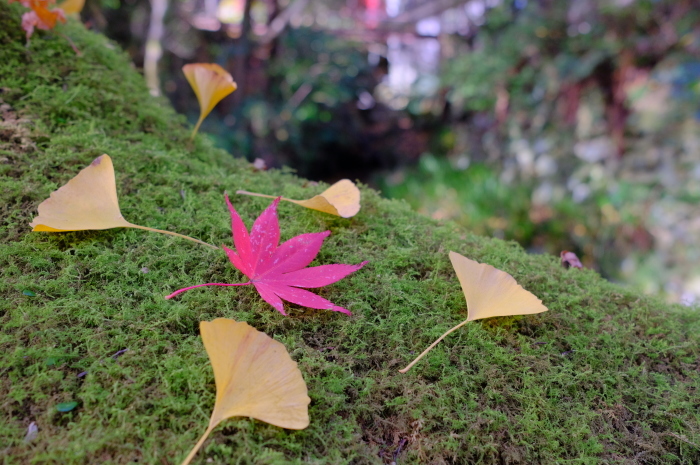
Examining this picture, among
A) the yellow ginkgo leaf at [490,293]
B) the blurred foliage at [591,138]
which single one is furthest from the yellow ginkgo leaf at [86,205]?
the blurred foliage at [591,138]

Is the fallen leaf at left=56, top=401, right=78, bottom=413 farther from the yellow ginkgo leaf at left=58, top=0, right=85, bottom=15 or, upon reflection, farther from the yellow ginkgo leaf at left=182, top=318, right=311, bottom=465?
the yellow ginkgo leaf at left=58, top=0, right=85, bottom=15

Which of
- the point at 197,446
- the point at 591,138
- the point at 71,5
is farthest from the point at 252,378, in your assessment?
the point at 591,138

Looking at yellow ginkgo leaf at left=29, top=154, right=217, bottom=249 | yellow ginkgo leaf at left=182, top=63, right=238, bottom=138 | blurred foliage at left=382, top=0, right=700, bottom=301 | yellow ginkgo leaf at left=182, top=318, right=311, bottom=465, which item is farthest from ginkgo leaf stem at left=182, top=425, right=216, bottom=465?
blurred foliage at left=382, top=0, right=700, bottom=301

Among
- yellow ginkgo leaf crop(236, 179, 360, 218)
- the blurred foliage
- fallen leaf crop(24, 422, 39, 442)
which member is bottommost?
fallen leaf crop(24, 422, 39, 442)

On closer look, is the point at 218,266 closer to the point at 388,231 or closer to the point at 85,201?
the point at 85,201

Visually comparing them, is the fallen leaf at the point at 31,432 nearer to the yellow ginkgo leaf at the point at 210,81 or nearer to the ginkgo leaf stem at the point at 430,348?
the ginkgo leaf stem at the point at 430,348

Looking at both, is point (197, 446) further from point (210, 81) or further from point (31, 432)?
point (210, 81)
